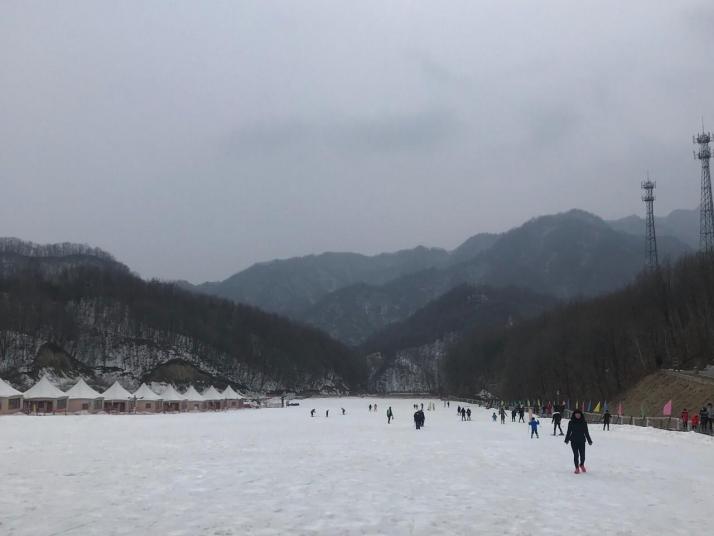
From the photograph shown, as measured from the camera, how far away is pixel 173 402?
8600 cm

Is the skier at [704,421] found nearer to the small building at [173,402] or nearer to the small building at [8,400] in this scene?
the small building at [8,400]

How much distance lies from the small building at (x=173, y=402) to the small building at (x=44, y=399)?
52.0 ft

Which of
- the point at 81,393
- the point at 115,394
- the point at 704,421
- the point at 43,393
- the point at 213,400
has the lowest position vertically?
the point at 213,400

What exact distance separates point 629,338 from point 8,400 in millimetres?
65969

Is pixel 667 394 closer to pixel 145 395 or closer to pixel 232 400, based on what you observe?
pixel 145 395

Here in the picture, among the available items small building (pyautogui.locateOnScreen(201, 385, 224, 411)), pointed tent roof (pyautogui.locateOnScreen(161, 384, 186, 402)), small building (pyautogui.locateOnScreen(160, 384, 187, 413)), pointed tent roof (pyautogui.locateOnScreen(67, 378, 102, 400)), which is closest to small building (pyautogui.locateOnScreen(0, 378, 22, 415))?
pointed tent roof (pyautogui.locateOnScreen(67, 378, 102, 400))

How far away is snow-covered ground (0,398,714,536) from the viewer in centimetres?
973

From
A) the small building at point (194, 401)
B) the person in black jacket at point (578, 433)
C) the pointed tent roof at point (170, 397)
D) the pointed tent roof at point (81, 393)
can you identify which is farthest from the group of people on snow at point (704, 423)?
the small building at point (194, 401)

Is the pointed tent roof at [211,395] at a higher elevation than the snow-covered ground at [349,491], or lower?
lower

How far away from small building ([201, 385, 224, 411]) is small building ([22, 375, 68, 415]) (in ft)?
85.7

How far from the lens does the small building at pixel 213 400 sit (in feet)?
306

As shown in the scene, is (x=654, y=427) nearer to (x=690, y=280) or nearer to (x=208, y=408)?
(x=690, y=280)

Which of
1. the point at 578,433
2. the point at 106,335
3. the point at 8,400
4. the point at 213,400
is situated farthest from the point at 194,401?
the point at 106,335

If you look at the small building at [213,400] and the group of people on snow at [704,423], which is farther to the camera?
the small building at [213,400]
